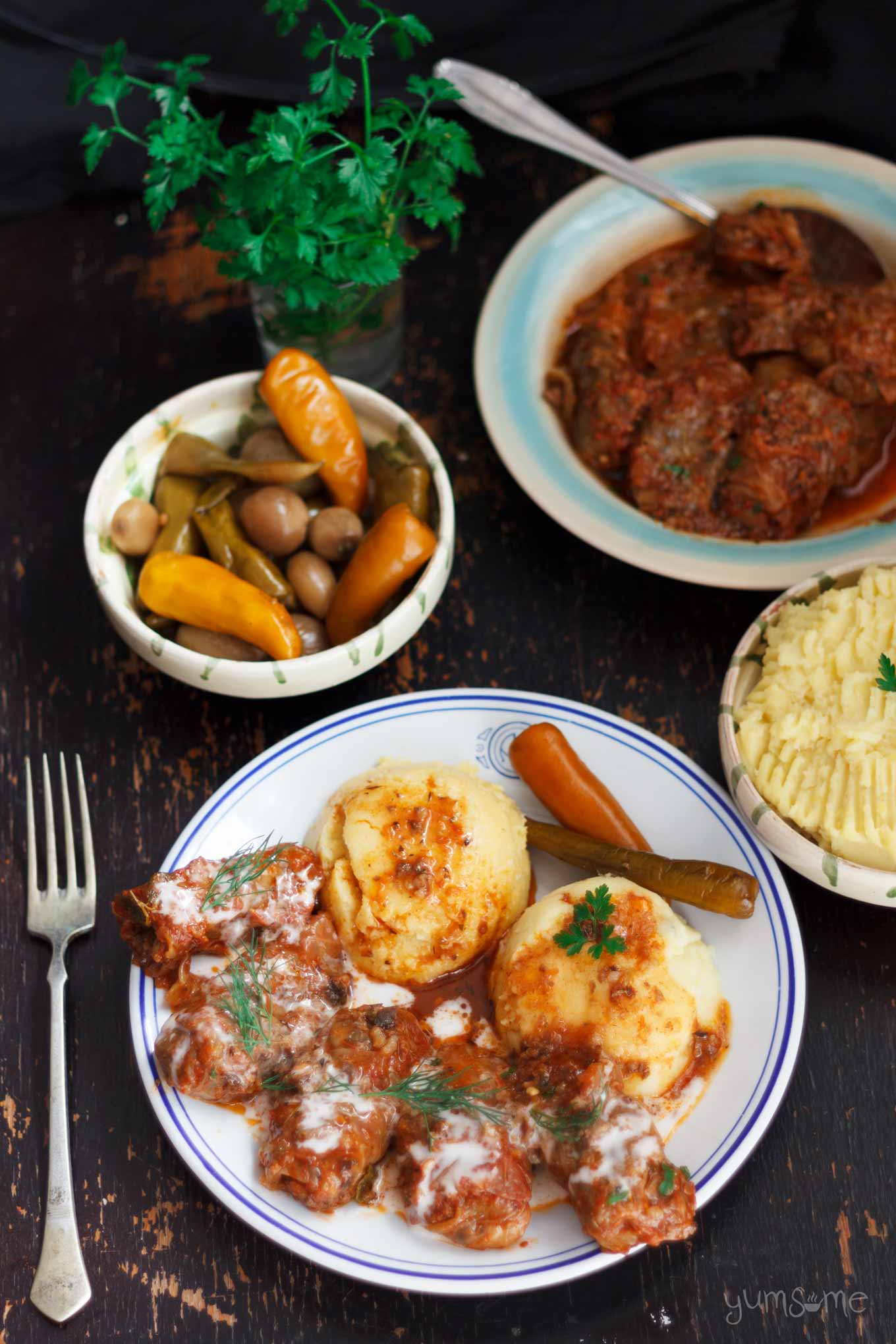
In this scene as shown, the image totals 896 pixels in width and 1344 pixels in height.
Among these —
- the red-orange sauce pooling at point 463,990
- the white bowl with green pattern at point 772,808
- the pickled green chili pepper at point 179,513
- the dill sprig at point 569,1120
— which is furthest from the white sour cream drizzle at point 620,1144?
the pickled green chili pepper at point 179,513

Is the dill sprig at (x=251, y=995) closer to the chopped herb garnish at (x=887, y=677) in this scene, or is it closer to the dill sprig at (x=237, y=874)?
the dill sprig at (x=237, y=874)

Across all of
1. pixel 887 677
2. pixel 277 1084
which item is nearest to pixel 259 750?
pixel 277 1084

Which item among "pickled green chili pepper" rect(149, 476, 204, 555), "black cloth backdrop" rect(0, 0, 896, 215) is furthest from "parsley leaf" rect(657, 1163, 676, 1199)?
"black cloth backdrop" rect(0, 0, 896, 215)

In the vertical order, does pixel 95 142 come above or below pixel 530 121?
above

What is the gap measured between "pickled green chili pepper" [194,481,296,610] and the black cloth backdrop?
175 centimetres

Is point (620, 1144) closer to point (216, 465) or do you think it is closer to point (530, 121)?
point (216, 465)

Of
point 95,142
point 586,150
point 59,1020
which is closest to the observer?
point 59,1020

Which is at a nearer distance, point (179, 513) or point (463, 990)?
point (463, 990)

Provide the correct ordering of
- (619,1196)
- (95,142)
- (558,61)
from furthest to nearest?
1. (558,61)
2. (95,142)
3. (619,1196)

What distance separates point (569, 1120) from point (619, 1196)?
199mm

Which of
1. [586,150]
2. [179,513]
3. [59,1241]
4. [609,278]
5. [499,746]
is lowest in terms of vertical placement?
[59,1241]

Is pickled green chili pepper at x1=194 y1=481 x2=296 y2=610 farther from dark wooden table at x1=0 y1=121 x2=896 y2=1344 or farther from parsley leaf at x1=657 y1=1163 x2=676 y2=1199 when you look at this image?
parsley leaf at x1=657 y1=1163 x2=676 y2=1199

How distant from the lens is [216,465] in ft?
11.4

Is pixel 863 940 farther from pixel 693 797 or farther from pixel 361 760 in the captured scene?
pixel 361 760
